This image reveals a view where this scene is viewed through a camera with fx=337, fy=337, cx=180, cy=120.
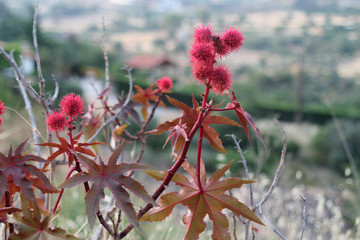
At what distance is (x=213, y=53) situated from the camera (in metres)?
0.44

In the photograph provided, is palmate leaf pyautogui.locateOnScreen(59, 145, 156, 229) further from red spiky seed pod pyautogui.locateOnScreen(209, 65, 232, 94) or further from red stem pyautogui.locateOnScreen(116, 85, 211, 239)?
red spiky seed pod pyautogui.locateOnScreen(209, 65, 232, 94)

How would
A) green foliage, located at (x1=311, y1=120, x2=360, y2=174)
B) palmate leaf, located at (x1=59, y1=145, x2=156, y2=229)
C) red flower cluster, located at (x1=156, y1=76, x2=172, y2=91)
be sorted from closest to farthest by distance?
palmate leaf, located at (x1=59, y1=145, x2=156, y2=229) < red flower cluster, located at (x1=156, y1=76, x2=172, y2=91) < green foliage, located at (x1=311, y1=120, x2=360, y2=174)

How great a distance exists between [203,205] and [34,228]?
23 centimetres

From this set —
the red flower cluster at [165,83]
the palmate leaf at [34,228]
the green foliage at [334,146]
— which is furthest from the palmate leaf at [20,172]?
the green foliage at [334,146]

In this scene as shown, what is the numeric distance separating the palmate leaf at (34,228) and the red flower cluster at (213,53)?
27 centimetres

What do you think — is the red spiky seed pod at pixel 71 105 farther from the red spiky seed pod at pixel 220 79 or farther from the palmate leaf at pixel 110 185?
the red spiky seed pod at pixel 220 79

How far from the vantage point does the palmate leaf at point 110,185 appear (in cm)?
41

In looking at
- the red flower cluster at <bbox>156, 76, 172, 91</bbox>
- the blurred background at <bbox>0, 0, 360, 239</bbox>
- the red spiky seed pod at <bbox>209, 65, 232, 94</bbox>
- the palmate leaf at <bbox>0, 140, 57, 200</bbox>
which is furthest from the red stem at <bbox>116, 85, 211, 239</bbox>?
the blurred background at <bbox>0, 0, 360, 239</bbox>

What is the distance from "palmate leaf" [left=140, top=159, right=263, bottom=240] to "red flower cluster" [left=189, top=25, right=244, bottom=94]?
12 centimetres

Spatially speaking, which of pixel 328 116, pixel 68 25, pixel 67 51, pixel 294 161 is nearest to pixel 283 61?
pixel 328 116

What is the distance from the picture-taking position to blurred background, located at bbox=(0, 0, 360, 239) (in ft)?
8.98

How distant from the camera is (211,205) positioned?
0.47 metres

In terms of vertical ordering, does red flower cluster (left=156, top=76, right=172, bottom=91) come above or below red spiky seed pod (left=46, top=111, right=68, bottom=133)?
below

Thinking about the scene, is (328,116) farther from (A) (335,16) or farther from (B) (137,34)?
(B) (137,34)
